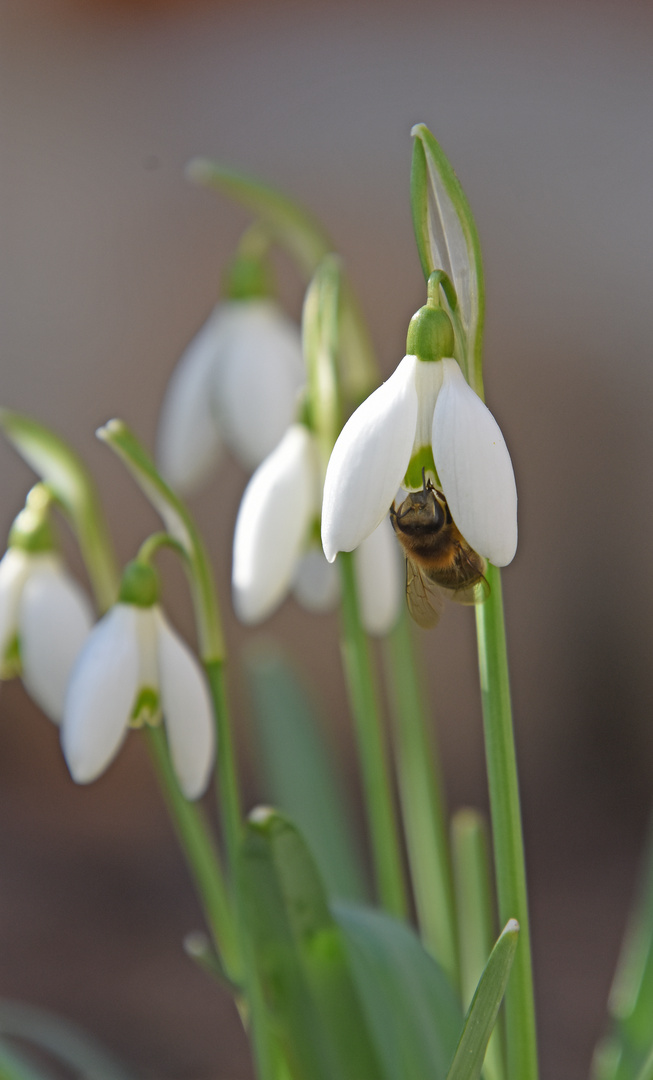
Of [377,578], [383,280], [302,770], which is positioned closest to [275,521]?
[377,578]

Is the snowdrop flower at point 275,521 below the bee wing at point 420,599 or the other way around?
the other way around

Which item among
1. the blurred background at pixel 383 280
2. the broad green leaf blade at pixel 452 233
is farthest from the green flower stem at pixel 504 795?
the blurred background at pixel 383 280

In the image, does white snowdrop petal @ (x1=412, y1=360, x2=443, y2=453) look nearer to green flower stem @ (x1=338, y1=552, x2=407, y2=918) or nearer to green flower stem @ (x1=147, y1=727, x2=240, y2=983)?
green flower stem @ (x1=338, y1=552, x2=407, y2=918)

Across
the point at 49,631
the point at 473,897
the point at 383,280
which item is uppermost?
the point at 383,280

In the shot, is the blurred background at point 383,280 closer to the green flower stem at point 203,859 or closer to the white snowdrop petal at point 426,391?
the green flower stem at point 203,859

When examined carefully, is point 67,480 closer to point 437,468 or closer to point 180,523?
point 180,523

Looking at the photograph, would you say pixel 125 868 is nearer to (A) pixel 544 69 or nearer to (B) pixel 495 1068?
(B) pixel 495 1068

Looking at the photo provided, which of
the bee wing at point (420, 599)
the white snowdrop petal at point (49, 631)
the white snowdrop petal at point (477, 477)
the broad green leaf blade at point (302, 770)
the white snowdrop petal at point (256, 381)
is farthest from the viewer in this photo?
the broad green leaf blade at point (302, 770)
